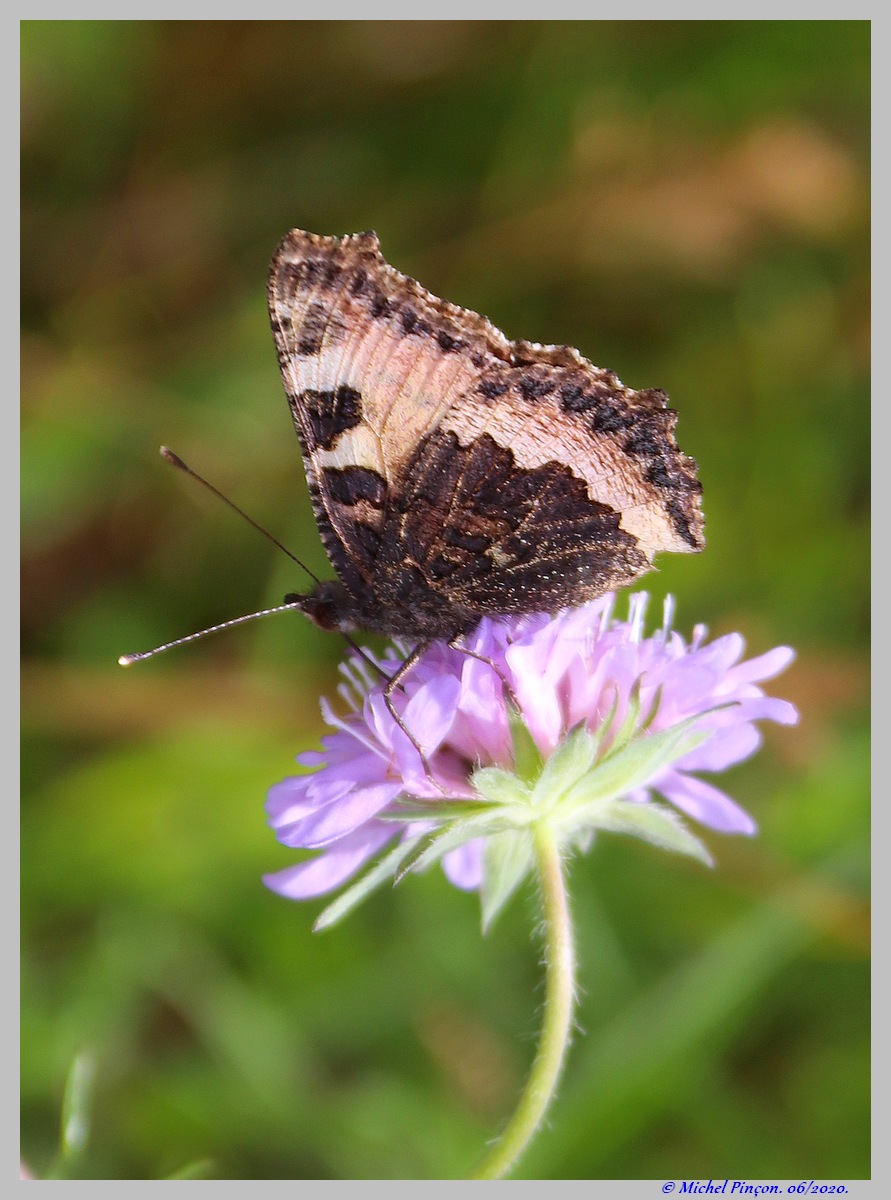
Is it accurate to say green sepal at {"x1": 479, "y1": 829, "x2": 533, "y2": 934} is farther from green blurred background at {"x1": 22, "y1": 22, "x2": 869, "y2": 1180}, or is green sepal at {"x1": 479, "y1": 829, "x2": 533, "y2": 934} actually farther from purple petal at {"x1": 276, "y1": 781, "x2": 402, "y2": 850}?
green blurred background at {"x1": 22, "y1": 22, "x2": 869, "y2": 1180}

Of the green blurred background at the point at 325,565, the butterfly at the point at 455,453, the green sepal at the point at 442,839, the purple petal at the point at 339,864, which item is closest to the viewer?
the green sepal at the point at 442,839

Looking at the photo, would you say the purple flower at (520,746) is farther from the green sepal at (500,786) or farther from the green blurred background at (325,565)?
the green blurred background at (325,565)

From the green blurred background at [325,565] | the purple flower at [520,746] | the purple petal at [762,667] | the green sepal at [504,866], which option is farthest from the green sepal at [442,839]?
the green blurred background at [325,565]

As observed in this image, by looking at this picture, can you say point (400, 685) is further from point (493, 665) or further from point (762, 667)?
point (762, 667)

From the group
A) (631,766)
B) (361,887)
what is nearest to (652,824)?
(631,766)

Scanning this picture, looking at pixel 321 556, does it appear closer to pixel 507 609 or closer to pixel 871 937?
pixel 507 609

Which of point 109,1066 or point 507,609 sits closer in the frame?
point 507,609

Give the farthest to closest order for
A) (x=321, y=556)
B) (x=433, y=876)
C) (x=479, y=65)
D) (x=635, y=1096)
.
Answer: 1. (x=479, y=65)
2. (x=321, y=556)
3. (x=433, y=876)
4. (x=635, y=1096)

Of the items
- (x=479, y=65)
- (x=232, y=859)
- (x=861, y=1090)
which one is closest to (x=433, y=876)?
(x=232, y=859)
